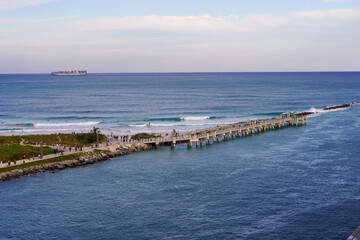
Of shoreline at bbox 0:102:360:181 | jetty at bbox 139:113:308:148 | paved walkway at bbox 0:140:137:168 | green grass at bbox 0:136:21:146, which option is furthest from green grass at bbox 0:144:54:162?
jetty at bbox 139:113:308:148

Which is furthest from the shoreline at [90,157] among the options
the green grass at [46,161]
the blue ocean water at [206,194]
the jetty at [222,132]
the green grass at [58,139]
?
the green grass at [58,139]

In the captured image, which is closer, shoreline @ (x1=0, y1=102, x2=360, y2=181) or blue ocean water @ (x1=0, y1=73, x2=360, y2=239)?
blue ocean water @ (x1=0, y1=73, x2=360, y2=239)

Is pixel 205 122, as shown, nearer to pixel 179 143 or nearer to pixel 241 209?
pixel 179 143

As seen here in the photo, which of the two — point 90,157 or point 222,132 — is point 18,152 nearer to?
point 90,157

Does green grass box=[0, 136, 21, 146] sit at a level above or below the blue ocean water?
above

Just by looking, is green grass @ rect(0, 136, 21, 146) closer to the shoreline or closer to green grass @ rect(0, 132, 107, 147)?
green grass @ rect(0, 132, 107, 147)

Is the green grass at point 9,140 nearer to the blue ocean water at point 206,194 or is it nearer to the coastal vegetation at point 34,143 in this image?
the coastal vegetation at point 34,143


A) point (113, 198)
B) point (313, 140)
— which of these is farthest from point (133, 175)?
point (313, 140)
